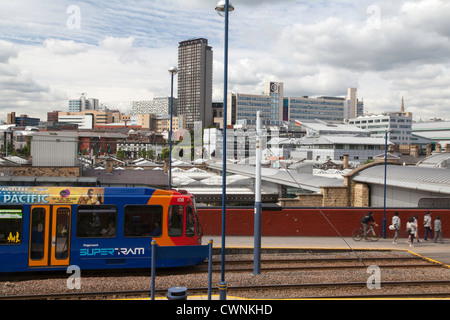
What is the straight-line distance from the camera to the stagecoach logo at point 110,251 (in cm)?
1263

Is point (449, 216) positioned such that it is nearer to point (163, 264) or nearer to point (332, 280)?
point (332, 280)

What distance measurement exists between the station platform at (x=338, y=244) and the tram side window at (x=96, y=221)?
17.9 ft

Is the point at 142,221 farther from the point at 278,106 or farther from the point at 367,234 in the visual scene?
the point at 278,106

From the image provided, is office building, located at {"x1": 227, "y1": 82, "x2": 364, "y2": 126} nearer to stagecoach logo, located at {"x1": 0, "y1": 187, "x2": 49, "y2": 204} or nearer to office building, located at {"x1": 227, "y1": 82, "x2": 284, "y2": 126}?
office building, located at {"x1": 227, "y1": 82, "x2": 284, "y2": 126}

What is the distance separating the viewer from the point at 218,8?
34.1 feet

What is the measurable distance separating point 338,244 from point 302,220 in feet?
7.78

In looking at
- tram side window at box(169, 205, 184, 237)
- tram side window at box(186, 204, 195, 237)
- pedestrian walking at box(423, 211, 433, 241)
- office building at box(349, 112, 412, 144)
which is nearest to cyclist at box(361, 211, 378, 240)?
pedestrian walking at box(423, 211, 433, 241)

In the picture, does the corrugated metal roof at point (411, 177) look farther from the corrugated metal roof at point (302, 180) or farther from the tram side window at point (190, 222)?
the tram side window at point (190, 222)

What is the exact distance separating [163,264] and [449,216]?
15827 millimetres

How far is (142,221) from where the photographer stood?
13016mm

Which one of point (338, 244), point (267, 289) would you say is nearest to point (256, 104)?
point (338, 244)

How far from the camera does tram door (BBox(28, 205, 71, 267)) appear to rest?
1229 cm
